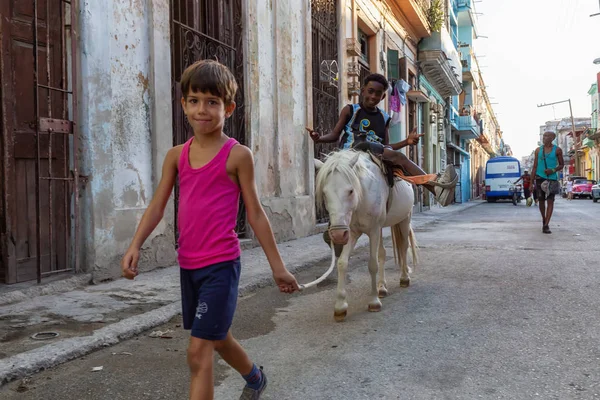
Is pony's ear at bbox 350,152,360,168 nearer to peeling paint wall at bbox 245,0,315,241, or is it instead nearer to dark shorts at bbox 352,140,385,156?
dark shorts at bbox 352,140,385,156

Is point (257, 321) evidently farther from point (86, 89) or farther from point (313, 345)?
point (86, 89)

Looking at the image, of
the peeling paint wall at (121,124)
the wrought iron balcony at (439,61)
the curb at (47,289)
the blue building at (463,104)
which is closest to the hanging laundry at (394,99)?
the wrought iron balcony at (439,61)

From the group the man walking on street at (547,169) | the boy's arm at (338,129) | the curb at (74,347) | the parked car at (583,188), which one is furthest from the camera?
the parked car at (583,188)

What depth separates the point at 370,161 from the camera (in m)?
4.73

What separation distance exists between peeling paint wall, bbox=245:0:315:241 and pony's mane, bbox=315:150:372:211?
16.2 feet

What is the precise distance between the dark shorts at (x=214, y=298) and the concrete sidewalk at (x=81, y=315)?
4.85 ft

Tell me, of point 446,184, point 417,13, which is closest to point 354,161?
point 446,184

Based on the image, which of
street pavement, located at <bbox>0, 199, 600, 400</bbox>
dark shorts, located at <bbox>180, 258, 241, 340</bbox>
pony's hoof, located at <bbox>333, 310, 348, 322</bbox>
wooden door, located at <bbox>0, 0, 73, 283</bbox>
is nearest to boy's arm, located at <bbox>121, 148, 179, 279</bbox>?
dark shorts, located at <bbox>180, 258, 241, 340</bbox>

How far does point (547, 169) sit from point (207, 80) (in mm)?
10339

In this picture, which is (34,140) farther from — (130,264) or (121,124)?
(130,264)

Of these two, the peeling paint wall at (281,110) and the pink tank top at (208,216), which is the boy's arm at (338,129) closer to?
the pink tank top at (208,216)

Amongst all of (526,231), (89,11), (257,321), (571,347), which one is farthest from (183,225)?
(526,231)

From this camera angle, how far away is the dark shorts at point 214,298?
85.7 inches

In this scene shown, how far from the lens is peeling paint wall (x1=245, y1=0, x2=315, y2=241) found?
30.5 feet
